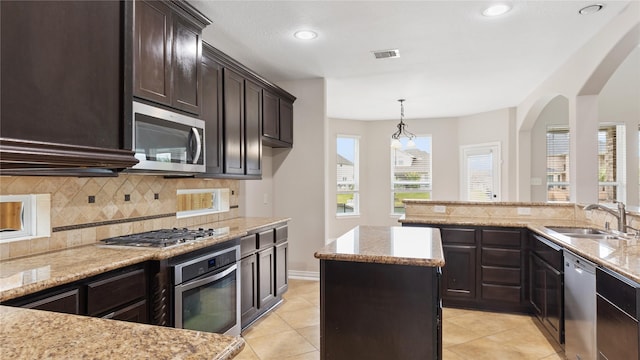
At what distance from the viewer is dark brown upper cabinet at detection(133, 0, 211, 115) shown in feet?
6.93

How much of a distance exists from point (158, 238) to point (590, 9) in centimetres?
359

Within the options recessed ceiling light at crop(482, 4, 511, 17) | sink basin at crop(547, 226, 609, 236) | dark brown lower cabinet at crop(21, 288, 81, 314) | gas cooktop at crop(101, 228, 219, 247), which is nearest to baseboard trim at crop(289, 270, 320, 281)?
gas cooktop at crop(101, 228, 219, 247)

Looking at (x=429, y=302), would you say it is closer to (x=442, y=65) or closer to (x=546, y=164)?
(x=442, y=65)

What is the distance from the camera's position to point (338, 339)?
78.8 inches

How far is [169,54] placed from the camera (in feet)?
7.70

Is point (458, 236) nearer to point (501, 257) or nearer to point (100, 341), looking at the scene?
point (501, 257)

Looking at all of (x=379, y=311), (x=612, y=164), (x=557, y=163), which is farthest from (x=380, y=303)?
(x=612, y=164)

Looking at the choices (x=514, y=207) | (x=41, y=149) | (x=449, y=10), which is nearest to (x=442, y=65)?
(x=449, y=10)

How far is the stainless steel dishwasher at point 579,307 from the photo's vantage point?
2.10m

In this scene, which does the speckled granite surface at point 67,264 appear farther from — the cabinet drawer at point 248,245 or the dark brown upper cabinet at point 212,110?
the dark brown upper cabinet at point 212,110

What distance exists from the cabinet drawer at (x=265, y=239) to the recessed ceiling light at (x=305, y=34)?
6.01 feet

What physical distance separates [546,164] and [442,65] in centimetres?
341

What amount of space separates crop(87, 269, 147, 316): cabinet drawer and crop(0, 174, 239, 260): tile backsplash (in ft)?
1.90

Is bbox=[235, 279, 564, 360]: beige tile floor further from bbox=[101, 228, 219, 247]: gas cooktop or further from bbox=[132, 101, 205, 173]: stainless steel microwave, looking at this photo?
bbox=[132, 101, 205, 173]: stainless steel microwave
